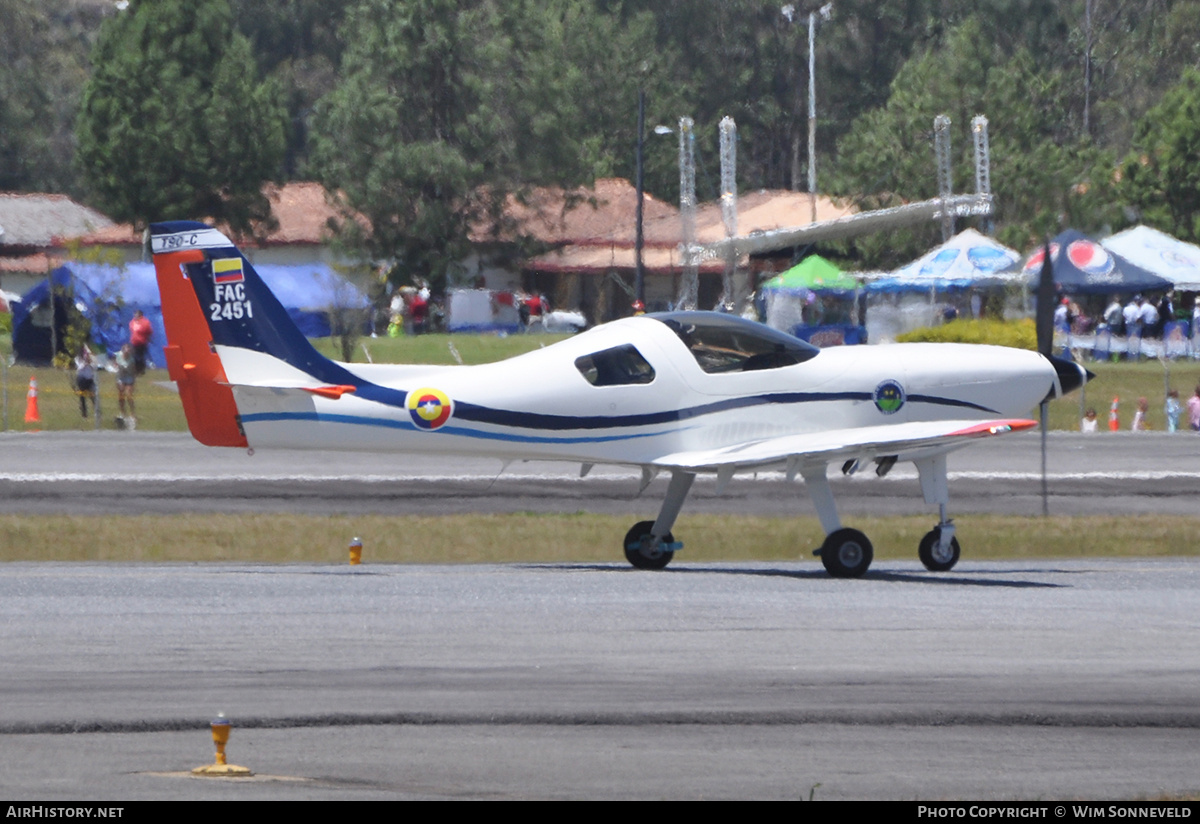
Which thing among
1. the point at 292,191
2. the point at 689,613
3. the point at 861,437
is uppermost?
the point at 292,191

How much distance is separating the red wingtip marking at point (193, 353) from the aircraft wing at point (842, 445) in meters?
3.82

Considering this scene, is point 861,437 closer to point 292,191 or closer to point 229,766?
point 229,766

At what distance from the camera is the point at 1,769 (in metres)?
7.73

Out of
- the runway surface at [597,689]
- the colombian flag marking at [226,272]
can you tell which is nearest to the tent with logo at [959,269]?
the runway surface at [597,689]

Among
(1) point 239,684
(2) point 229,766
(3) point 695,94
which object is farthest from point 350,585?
(3) point 695,94

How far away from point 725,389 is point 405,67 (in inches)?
2128

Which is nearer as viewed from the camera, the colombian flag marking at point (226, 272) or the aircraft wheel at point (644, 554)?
the colombian flag marking at point (226, 272)

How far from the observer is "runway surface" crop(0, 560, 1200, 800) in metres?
7.83

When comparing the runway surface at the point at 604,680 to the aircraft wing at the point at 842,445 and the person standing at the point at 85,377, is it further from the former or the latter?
the person standing at the point at 85,377

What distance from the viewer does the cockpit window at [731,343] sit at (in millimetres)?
15703

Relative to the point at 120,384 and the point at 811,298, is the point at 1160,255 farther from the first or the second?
the point at 120,384

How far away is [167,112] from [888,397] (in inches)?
2421
